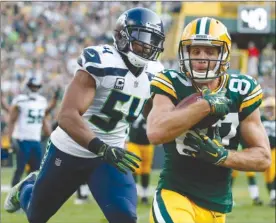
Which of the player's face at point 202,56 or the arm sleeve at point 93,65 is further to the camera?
the arm sleeve at point 93,65

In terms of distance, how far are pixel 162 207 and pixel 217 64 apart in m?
0.72

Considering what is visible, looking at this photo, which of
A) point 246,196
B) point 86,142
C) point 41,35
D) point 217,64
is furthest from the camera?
point 41,35

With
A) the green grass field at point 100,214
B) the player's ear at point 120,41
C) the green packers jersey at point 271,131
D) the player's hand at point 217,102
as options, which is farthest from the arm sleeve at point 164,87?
the green packers jersey at point 271,131

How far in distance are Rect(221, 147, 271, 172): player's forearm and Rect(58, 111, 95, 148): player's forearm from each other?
1257mm

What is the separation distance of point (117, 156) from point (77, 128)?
30cm

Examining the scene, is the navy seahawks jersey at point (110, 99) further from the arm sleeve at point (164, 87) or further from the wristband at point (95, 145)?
the arm sleeve at point (164, 87)

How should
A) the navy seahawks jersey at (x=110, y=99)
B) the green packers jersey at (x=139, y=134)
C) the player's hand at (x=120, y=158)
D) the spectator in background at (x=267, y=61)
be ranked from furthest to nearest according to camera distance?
the spectator in background at (x=267, y=61)
the green packers jersey at (x=139, y=134)
the navy seahawks jersey at (x=110, y=99)
the player's hand at (x=120, y=158)

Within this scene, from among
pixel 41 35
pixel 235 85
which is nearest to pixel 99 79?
pixel 235 85

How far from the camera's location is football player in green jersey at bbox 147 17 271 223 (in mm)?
3701

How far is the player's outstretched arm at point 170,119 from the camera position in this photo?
3.52 meters

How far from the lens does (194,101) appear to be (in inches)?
140

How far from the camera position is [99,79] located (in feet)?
15.8

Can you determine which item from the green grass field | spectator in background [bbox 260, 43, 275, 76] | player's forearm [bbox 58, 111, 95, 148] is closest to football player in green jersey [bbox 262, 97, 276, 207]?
the green grass field

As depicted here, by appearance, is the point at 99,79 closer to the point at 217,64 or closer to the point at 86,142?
the point at 86,142
